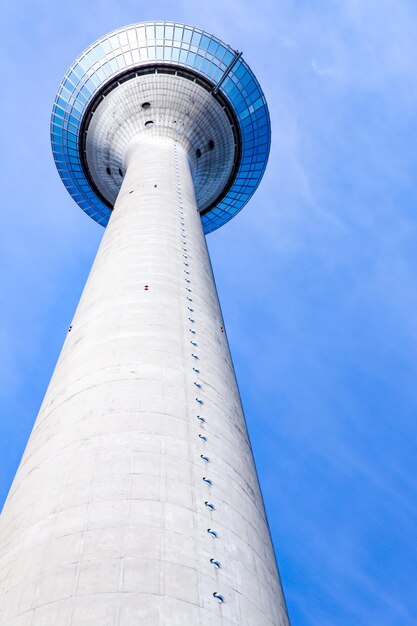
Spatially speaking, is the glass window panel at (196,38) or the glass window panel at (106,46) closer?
the glass window panel at (196,38)

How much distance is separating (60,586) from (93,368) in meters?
8.41

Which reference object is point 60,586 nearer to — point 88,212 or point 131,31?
point 131,31

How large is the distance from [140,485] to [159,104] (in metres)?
39.2

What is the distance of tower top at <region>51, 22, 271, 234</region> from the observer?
47594mm

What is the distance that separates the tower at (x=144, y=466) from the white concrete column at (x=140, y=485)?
4cm

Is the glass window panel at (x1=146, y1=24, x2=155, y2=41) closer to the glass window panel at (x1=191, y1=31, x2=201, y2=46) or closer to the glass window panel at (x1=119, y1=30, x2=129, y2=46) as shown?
the glass window panel at (x1=119, y1=30, x2=129, y2=46)

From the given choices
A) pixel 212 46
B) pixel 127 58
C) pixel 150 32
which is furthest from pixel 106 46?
pixel 212 46

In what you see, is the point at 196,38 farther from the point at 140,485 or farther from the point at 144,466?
the point at 140,485

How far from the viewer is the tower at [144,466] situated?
1127 cm

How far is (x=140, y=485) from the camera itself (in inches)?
542

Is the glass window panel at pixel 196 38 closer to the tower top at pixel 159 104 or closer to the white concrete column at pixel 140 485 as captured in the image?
the tower top at pixel 159 104

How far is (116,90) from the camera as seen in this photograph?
162ft

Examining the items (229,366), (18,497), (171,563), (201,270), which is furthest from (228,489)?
(201,270)

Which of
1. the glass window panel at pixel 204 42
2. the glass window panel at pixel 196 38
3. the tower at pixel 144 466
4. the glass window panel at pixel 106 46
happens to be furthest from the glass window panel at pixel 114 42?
the tower at pixel 144 466
